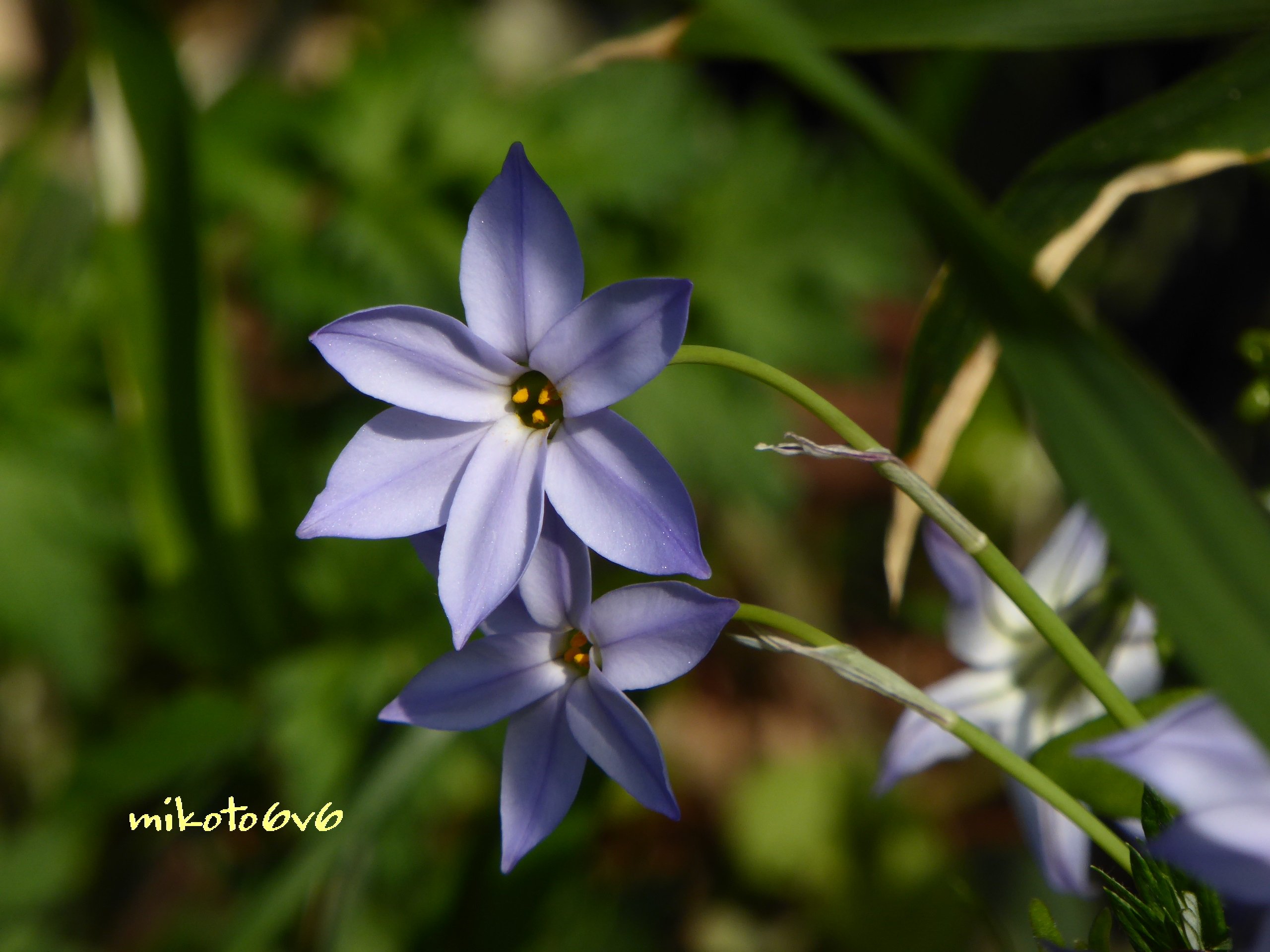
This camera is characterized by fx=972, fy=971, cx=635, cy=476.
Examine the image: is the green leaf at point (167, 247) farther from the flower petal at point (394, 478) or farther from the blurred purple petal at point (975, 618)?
the blurred purple petal at point (975, 618)

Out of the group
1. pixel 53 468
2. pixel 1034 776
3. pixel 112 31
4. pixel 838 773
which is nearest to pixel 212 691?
pixel 53 468

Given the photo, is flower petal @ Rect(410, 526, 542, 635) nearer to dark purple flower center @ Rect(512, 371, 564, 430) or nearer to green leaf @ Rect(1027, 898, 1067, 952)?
dark purple flower center @ Rect(512, 371, 564, 430)

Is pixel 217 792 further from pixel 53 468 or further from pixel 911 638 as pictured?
pixel 911 638

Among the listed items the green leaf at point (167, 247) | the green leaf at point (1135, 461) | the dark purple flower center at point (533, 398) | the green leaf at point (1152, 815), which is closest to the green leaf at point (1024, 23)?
the green leaf at point (1135, 461)

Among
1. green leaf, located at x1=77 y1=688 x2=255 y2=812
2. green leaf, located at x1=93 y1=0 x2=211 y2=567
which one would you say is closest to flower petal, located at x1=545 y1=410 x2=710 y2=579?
green leaf, located at x1=93 y1=0 x2=211 y2=567

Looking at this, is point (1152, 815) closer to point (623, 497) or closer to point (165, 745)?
point (623, 497)

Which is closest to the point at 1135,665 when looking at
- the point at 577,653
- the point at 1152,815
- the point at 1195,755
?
the point at 1152,815
